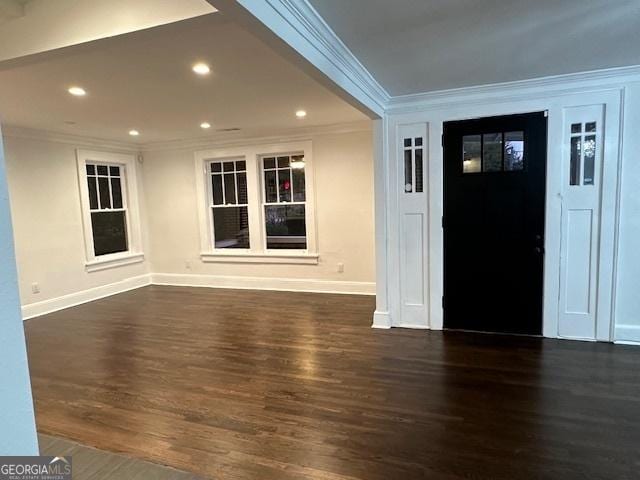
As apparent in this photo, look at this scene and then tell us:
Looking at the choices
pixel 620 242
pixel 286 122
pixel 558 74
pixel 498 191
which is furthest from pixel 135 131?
pixel 620 242

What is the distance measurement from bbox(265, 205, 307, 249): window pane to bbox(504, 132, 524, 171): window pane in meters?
3.18

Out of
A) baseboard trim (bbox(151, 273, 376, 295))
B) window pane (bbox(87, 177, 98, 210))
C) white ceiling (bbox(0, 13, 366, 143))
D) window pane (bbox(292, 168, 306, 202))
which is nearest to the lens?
white ceiling (bbox(0, 13, 366, 143))

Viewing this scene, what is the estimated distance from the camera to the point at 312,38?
2252mm

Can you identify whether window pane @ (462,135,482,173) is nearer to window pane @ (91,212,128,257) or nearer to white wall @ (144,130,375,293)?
white wall @ (144,130,375,293)

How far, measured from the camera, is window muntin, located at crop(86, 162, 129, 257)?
6375mm

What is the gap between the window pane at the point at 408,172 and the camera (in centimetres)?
425

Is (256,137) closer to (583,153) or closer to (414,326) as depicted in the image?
(414,326)

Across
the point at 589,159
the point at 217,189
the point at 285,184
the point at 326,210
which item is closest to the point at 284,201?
the point at 285,184

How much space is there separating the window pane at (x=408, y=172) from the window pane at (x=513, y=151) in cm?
92

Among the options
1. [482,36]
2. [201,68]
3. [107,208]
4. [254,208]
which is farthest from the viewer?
[107,208]

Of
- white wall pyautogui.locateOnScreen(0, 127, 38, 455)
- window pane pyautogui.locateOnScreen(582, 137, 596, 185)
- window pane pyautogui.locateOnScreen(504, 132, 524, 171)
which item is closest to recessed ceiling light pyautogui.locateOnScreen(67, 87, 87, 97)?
white wall pyautogui.locateOnScreen(0, 127, 38, 455)

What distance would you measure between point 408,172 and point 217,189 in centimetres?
374

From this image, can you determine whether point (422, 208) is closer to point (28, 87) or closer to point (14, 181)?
point (28, 87)

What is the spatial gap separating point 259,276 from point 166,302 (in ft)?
4.88
